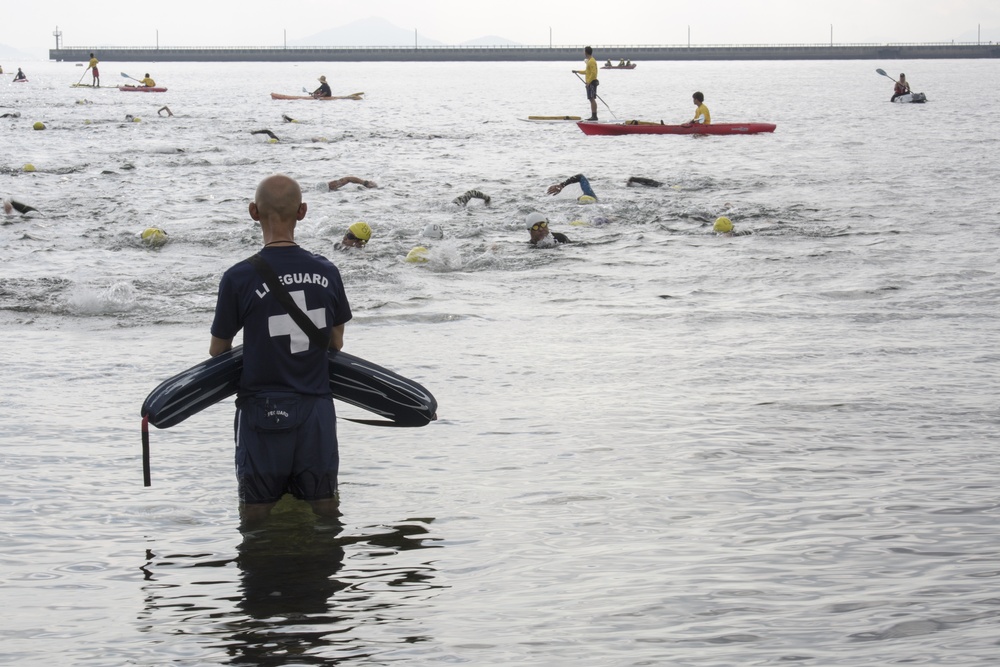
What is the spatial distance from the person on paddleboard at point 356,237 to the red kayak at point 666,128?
64.7 feet

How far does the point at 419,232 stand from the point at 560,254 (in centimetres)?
297

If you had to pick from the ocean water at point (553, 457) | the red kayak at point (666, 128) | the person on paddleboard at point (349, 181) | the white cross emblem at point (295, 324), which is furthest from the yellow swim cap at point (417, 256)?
the red kayak at point (666, 128)

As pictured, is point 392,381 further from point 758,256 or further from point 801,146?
point 801,146

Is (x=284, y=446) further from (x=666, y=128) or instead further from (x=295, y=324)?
(x=666, y=128)

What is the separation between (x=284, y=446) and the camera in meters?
5.21

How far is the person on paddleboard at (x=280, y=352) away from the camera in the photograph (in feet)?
16.6

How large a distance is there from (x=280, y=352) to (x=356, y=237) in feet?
34.5

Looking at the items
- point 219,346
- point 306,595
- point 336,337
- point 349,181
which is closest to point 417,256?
point 349,181

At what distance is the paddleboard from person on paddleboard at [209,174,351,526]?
12 centimetres

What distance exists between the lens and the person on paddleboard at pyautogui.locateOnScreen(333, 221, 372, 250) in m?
15.5

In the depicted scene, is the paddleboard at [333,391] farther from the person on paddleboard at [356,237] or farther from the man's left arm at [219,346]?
the person on paddleboard at [356,237]

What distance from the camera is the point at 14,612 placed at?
474 centimetres

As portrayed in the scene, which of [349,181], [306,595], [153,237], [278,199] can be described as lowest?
[306,595]

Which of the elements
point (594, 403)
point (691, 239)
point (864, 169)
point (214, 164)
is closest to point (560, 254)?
point (691, 239)
